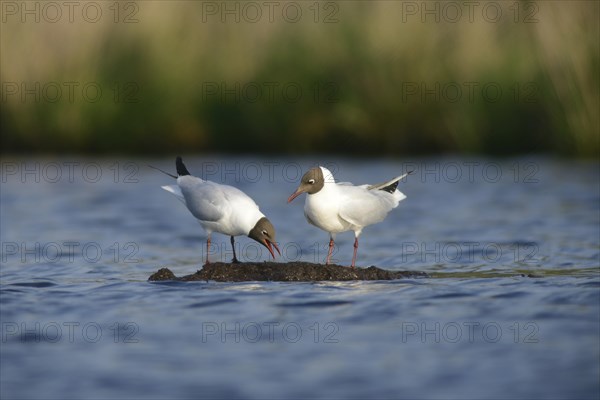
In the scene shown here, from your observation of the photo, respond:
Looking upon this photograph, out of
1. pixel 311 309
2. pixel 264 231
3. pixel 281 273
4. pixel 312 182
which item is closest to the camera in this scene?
pixel 311 309

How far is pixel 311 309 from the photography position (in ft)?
28.2

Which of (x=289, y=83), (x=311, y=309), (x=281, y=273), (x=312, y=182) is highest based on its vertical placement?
(x=289, y=83)

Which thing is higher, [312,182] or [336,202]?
[312,182]

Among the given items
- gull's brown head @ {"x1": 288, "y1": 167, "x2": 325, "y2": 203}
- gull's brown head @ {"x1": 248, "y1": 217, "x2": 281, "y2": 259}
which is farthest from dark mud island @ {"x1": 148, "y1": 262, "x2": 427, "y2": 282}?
gull's brown head @ {"x1": 288, "y1": 167, "x2": 325, "y2": 203}

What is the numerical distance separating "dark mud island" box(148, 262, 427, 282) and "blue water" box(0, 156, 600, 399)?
14 cm

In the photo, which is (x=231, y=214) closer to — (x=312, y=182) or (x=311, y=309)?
(x=312, y=182)

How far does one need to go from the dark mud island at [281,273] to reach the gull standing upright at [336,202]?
0.94ft

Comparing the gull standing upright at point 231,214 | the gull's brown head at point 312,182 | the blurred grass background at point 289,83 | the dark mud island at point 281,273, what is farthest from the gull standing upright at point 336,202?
the blurred grass background at point 289,83

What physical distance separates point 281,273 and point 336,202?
786 mm

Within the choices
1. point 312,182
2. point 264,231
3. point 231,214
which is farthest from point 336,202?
point 231,214

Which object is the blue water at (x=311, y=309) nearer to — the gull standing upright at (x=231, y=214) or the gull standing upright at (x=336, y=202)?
the gull standing upright at (x=336, y=202)

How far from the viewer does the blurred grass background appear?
19.0 m

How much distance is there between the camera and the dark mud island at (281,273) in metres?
9.48

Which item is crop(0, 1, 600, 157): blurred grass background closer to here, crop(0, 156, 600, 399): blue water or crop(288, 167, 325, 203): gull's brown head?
crop(0, 156, 600, 399): blue water
